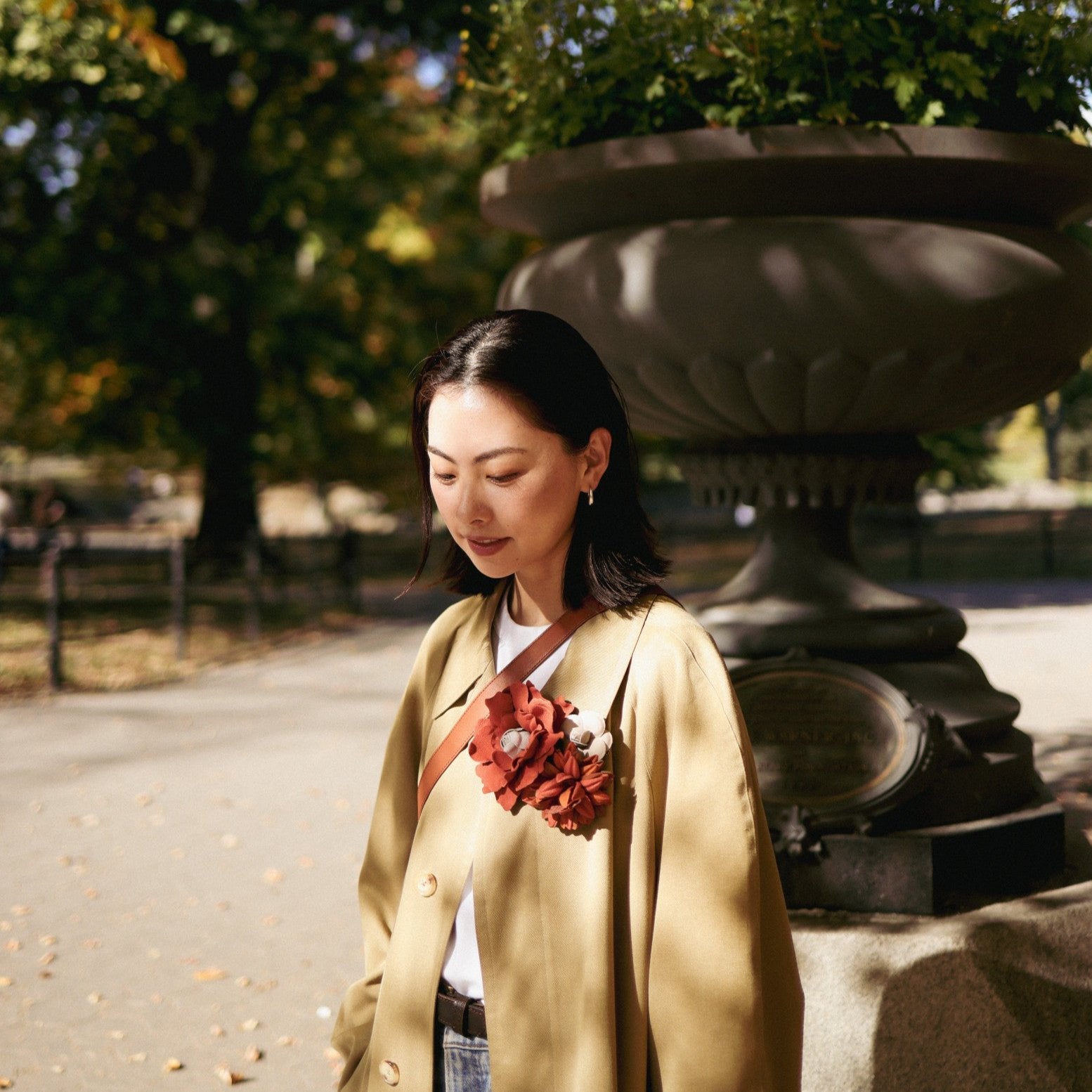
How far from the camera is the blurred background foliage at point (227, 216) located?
1177 cm

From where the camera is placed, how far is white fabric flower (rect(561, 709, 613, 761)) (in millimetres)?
1619

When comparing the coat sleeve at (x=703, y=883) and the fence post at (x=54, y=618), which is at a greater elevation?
the coat sleeve at (x=703, y=883)

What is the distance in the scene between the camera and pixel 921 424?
128 inches

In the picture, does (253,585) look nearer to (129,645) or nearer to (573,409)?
(129,645)

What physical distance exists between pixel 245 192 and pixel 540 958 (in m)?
13.6

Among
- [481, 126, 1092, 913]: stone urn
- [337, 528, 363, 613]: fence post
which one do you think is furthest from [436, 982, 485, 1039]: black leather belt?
[337, 528, 363, 613]: fence post

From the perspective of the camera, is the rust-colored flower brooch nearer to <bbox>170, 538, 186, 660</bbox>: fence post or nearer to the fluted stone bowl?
the fluted stone bowl

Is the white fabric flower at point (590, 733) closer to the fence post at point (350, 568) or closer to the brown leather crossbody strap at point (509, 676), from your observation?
the brown leather crossbody strap at point (509, 676)

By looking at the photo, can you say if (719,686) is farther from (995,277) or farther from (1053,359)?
(1053,359)

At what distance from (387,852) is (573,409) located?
2.44ft

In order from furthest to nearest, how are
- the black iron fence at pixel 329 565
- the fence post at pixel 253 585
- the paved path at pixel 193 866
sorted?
the black iron fence at pixel 329 565
the fence post at pixel 253 585
the paved path at pixel 193 866

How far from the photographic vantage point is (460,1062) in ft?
5.60

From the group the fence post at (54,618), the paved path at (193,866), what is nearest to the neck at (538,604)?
the paved path at (193,866)

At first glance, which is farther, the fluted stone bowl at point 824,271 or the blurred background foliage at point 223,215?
the blurred background foliage at point 223,215
